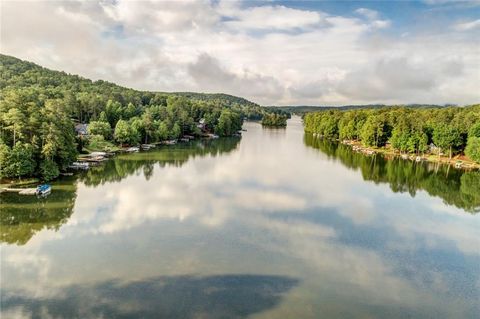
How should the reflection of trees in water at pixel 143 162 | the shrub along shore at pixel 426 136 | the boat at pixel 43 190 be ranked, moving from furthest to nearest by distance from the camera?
1. the shrub along shore at pixel 426 136
2. the reflection of trees in water at pixel 143 162
3. the boat at pixel 43 190

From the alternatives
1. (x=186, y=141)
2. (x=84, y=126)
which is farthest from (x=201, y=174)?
(x=186, y=141)

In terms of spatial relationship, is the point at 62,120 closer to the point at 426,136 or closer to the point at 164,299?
the point at 164,299

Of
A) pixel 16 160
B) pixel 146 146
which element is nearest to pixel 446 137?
pixel 146 146

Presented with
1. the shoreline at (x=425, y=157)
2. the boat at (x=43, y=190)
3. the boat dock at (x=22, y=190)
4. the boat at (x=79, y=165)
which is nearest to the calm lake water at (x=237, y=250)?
the boat at (x=43, y=190)

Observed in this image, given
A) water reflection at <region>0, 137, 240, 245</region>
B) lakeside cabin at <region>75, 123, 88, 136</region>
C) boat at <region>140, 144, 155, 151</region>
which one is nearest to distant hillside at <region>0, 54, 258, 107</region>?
lakeside cabin at <region>75, 123, 88, 136</region>

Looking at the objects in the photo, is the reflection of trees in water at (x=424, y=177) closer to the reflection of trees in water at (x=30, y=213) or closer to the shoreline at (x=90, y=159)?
the reflection of trees in water at (x=30, y=213)

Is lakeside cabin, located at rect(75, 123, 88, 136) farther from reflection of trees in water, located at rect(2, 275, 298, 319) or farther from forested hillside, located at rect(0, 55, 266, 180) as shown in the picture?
reflection of trees in water, located at rect(2, 275, 298, 319)
